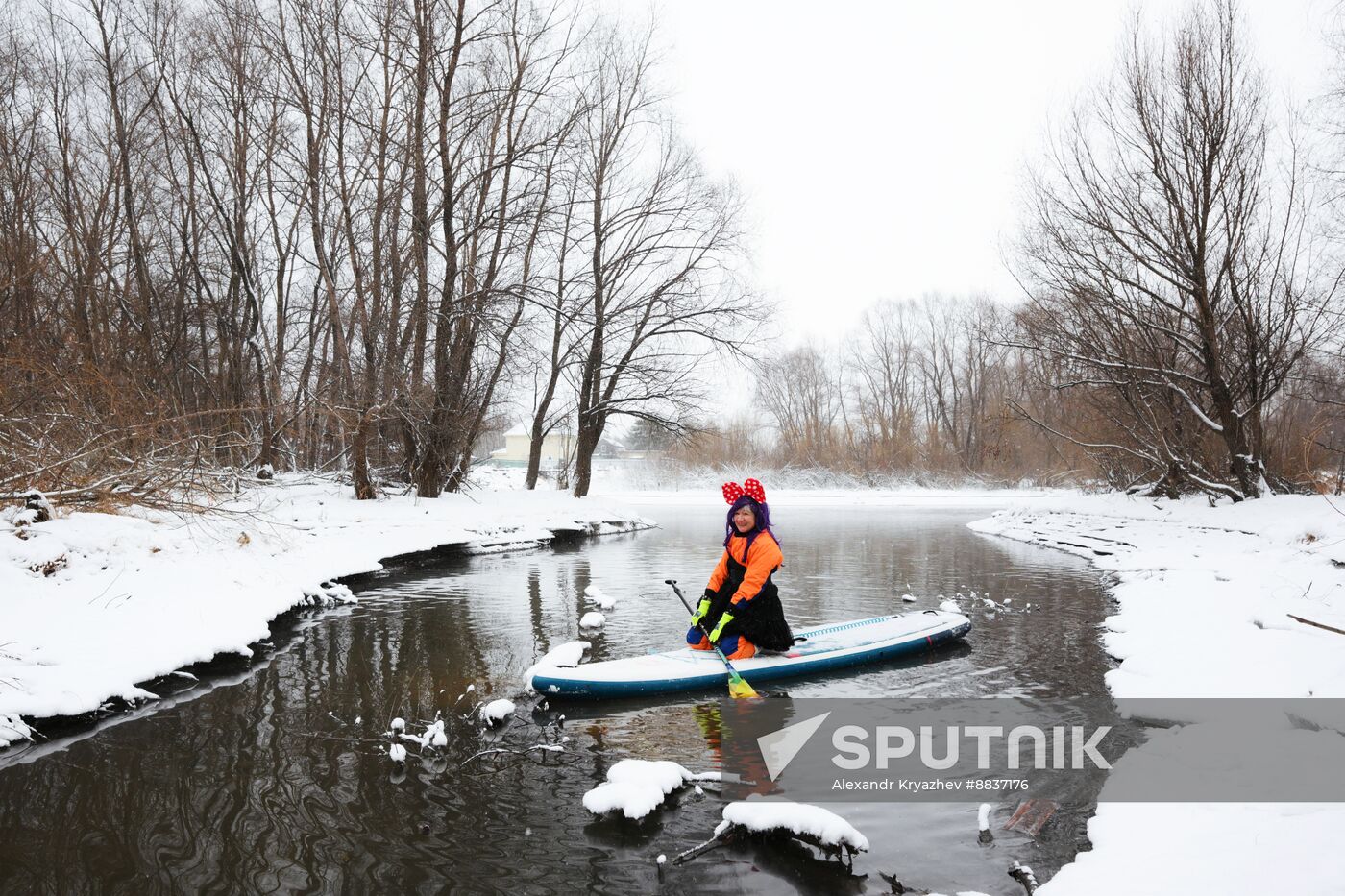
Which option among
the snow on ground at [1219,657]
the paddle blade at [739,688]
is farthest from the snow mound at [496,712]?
the snow on ground at [1219,657]

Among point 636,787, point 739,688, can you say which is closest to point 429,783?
point 636,787

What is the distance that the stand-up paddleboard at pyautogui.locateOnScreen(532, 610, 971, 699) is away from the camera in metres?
5.92

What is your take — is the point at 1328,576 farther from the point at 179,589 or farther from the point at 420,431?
the point at 420,431

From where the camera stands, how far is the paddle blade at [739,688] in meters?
6.05

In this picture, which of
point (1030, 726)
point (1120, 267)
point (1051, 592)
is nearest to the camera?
point (1030, 726)

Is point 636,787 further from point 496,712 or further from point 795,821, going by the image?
point 496,712

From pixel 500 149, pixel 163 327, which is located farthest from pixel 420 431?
pixel 500 149

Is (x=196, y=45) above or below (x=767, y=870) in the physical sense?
above

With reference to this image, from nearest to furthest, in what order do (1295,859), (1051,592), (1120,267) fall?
(1295,859) → (1051,592) → (1120,267)

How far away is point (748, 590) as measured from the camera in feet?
21.3

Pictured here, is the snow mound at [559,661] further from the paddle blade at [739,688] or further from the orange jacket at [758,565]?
the orange jacket at [758,565]

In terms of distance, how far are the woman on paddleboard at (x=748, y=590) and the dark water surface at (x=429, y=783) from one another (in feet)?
1.68

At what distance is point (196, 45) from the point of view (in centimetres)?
1647

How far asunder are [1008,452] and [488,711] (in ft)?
129
